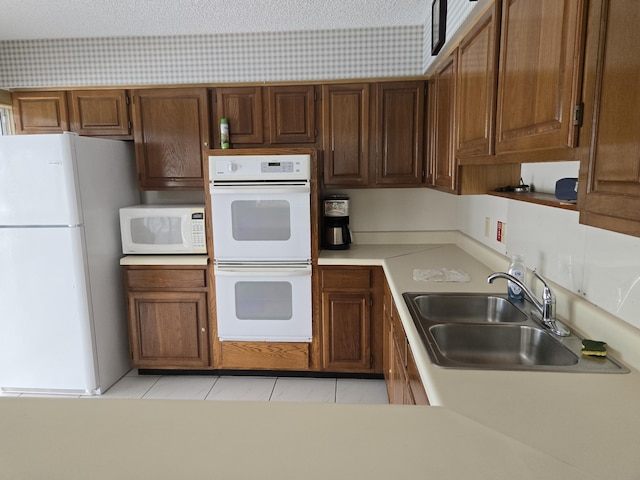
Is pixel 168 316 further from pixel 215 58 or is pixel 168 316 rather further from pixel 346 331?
pixel 215 58

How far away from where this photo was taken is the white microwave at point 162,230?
279cm

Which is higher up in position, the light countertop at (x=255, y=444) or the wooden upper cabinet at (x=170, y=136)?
the wooden upper cabinet at (x=170, y=136)

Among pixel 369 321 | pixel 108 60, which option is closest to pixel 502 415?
pixel 369 321

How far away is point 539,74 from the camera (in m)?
1.11

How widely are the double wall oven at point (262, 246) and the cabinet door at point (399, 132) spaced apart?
0.60 metres

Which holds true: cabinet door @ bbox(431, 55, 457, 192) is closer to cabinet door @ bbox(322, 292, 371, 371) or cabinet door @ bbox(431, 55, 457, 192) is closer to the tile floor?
cabinet door @ bbox(322, 292, 371, 371)

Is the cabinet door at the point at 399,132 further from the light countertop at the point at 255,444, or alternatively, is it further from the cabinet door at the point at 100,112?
the light countertop at the point at 255,444

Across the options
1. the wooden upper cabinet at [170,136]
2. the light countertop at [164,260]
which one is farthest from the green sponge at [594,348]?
the wooden upper cabinet at [170,136]

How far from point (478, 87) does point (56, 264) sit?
255cm

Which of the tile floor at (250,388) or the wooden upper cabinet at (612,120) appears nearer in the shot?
the wooden upper cabinet at (612,120)

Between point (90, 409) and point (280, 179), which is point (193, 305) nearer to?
point (280, 179)

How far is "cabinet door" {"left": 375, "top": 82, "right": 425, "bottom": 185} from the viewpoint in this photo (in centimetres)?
281

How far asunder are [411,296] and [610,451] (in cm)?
106

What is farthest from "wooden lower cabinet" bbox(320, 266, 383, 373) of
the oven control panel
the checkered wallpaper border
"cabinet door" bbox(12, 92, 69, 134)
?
"cabinet door" bbox(12, 92, 69, 134)
